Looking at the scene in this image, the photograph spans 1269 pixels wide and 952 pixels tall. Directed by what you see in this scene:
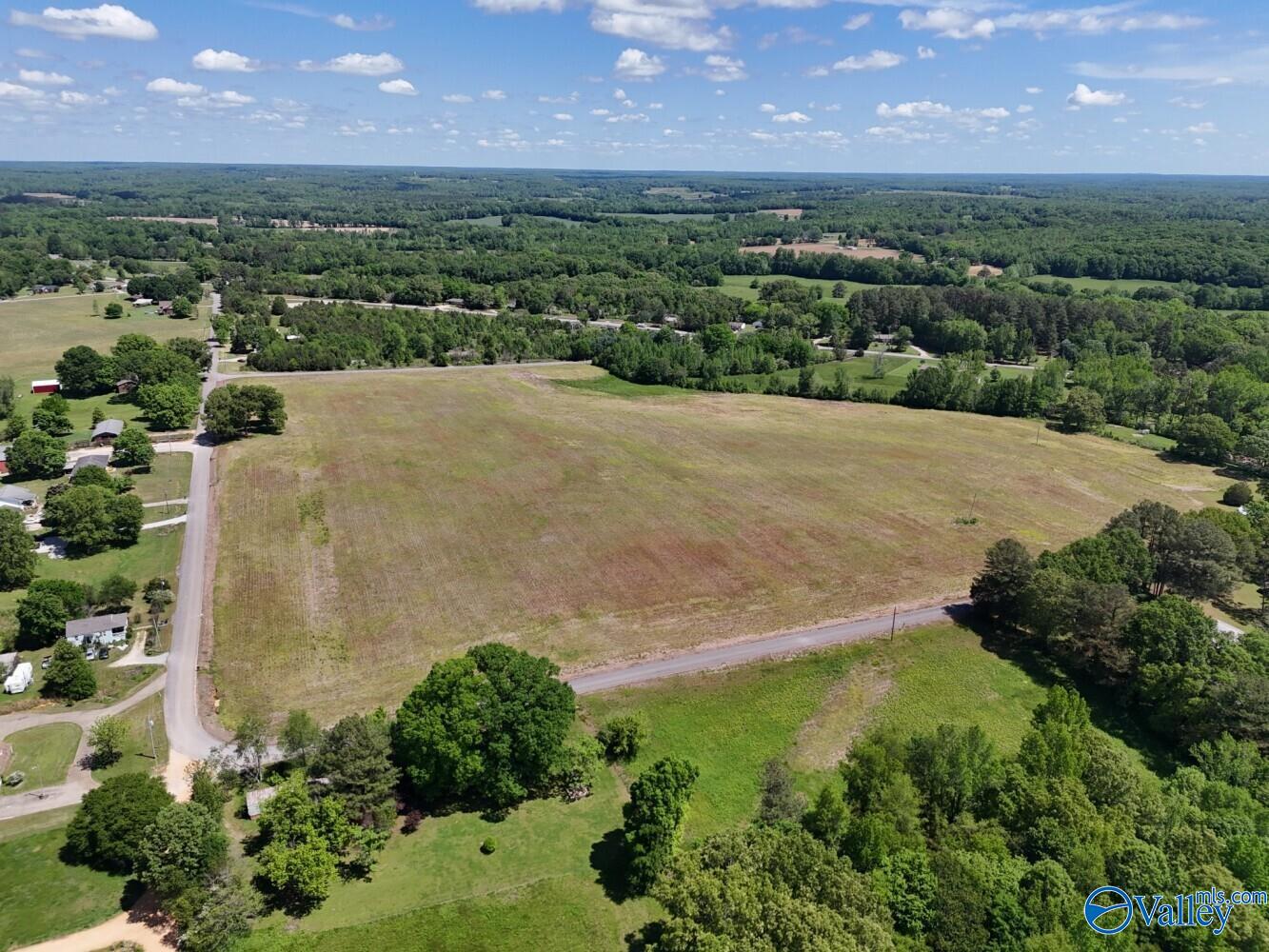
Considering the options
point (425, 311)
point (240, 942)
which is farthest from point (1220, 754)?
point (425, 311)

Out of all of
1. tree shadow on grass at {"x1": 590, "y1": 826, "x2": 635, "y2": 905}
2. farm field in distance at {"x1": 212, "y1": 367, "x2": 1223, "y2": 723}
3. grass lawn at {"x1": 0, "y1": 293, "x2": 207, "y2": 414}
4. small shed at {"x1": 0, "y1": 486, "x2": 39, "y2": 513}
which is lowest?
tree shadow on grass at {"x1": 590, "y1": 826, "x2": 635, "y2": 905}

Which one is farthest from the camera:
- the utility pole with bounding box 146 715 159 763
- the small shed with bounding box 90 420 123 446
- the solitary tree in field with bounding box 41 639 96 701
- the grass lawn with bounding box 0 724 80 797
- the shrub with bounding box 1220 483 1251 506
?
the small shed with bounding box 90 420 123 446

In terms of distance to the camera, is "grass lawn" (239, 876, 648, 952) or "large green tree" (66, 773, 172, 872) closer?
"grass lawn" (239, 876, 648, 952)

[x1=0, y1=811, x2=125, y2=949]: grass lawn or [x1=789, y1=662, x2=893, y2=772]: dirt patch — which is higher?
[x1=0, y1=811, x2=125, y2=949]: grass lawn

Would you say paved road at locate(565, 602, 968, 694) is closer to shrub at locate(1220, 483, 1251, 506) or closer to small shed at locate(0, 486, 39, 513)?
shrub at locate(1220, 483, 1251, 506)

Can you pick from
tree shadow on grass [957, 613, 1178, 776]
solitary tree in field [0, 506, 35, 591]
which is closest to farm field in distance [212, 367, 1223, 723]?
tree shadow on grass [957, 613, 1178, 776]

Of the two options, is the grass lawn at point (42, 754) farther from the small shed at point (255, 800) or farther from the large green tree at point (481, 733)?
the large green tree at point (481, 733)
